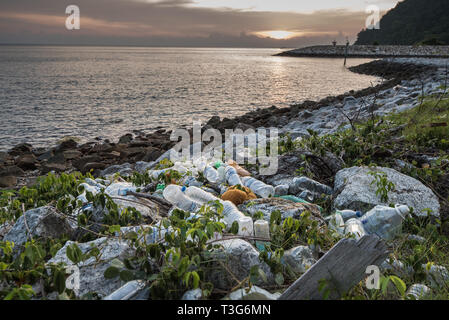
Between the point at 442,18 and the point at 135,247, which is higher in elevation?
the point at 442,18

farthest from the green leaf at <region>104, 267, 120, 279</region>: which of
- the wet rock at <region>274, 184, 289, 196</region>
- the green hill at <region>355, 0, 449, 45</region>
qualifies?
the green hill at <region>355, 0, 449, 45</region>

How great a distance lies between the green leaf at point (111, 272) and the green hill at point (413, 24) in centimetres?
8652

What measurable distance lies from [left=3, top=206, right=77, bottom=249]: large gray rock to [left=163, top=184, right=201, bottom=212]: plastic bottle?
109 centimetres

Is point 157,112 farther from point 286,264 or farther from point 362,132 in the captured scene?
point 286,264

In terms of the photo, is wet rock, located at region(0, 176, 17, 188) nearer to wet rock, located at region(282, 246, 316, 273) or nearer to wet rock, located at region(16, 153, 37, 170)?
wet rock, located at region(16, 153, 37, 170)

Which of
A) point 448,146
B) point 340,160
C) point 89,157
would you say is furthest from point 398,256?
point 89,157

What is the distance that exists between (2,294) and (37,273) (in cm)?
19

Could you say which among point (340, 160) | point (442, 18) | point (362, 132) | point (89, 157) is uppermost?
point (442, 18)

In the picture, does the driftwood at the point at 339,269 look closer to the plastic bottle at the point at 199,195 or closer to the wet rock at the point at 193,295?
the wet rock at the point at 193,295

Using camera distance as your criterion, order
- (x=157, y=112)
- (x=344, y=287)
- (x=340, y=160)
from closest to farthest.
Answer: (x=344, y=287) < (x=340, y=160) < (x=157, y=112)

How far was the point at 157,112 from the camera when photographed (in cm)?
1859

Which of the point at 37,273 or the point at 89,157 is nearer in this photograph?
the point at 37,273

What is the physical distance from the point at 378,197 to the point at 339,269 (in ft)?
7.20

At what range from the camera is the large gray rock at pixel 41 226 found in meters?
2.68
